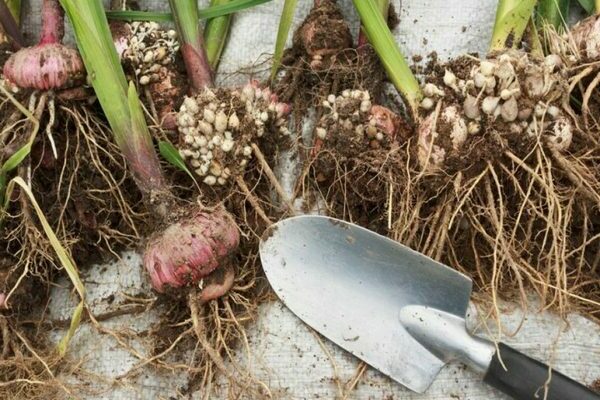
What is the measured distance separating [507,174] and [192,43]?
57 cm

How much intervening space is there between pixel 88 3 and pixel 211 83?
23 centimetres

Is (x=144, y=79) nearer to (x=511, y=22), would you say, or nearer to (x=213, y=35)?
(x=213, y=35)

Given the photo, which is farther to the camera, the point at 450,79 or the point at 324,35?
the point at 324,35

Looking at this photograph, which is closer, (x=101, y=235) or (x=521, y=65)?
(x=521, y=65)

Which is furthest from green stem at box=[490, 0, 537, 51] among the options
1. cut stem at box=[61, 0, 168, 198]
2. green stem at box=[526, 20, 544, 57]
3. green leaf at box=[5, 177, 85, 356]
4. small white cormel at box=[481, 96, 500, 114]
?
green leaf at box=[5, 177, 85, 356]

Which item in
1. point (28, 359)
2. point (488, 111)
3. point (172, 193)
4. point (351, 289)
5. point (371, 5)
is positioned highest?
point (371, 5)

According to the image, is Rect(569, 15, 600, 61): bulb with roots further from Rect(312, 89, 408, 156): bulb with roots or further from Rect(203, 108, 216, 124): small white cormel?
Rect(203, 108, 216, 124): small white cormel

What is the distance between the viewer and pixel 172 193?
100cm

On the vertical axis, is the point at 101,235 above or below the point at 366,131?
below

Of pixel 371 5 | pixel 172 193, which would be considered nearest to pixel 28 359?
pixel 172 193

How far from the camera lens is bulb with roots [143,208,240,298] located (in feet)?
3.09

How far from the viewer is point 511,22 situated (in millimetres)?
996

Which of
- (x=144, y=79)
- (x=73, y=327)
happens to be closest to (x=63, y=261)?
(x=73, y=327)

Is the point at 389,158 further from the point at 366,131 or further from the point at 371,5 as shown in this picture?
the point at 371,5
